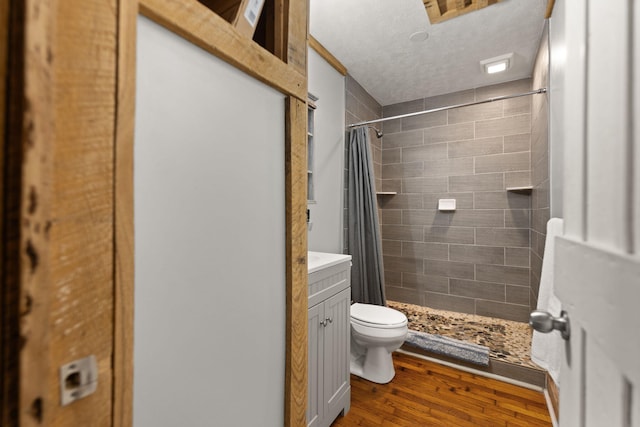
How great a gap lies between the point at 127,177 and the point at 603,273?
813mm

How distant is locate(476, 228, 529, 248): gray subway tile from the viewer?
2773mm

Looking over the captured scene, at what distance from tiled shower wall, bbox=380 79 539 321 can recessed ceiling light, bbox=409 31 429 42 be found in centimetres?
80

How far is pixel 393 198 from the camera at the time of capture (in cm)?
340

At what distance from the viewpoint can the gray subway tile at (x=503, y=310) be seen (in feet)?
9.05

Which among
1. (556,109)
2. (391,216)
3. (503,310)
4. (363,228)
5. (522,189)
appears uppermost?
(556,109)

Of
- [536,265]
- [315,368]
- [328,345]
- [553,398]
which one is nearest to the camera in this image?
[315,368]

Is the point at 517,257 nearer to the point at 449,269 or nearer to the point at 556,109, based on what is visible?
the point at 449,269

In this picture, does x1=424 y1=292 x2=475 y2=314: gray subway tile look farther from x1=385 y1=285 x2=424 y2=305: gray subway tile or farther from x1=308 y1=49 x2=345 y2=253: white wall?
x1=308 y1=49 x2=345 y2=253: white wall

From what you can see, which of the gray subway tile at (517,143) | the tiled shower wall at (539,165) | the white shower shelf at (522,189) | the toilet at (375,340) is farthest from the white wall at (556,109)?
the toilet at (375,340)

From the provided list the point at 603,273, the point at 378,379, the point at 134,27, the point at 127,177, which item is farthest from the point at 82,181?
the point at 378,379

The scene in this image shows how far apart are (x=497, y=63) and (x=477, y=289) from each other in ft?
7.02

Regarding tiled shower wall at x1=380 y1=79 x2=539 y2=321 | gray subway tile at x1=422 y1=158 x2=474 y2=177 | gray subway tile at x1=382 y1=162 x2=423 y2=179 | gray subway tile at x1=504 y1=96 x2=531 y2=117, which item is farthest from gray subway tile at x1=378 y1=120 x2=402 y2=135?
gray subway tile at x1=504 y1=96 x2=531 y2=117

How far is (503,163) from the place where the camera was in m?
2.84

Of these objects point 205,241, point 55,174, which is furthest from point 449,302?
point 55,174
